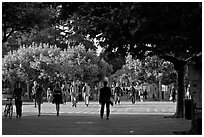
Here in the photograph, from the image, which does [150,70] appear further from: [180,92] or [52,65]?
[180,92]

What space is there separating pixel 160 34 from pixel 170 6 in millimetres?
2555

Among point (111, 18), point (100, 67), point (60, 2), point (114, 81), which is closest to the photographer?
point (111, 18)

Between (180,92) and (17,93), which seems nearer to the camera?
(180,92)

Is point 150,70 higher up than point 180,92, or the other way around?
point 150,70

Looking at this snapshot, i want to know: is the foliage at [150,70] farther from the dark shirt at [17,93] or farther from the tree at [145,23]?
the tree at [145,23]

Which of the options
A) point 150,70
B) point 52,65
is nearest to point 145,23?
point 150,70

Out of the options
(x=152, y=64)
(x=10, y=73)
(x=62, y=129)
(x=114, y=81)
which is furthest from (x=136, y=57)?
(x=114, y=81)

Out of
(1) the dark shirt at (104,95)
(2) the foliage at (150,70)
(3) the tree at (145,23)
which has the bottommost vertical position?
(1) the dark shirt at (104,95)

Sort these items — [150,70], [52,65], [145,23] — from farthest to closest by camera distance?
[52,65] < [150,70] < [145,23]

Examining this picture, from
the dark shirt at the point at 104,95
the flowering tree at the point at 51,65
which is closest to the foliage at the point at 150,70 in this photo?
the flowering tree at the point at 51,65

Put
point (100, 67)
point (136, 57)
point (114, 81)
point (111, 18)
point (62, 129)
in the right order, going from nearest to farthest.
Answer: point (111, 18) → point (62, 129) → point (136, 57) → point (100, 67) → point (114, 81)

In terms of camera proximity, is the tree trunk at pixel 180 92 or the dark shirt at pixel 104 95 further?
the tree trunk at pixel 180 92

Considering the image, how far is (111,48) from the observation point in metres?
17.2

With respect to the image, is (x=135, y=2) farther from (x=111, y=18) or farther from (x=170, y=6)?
(x=111, y=18)
